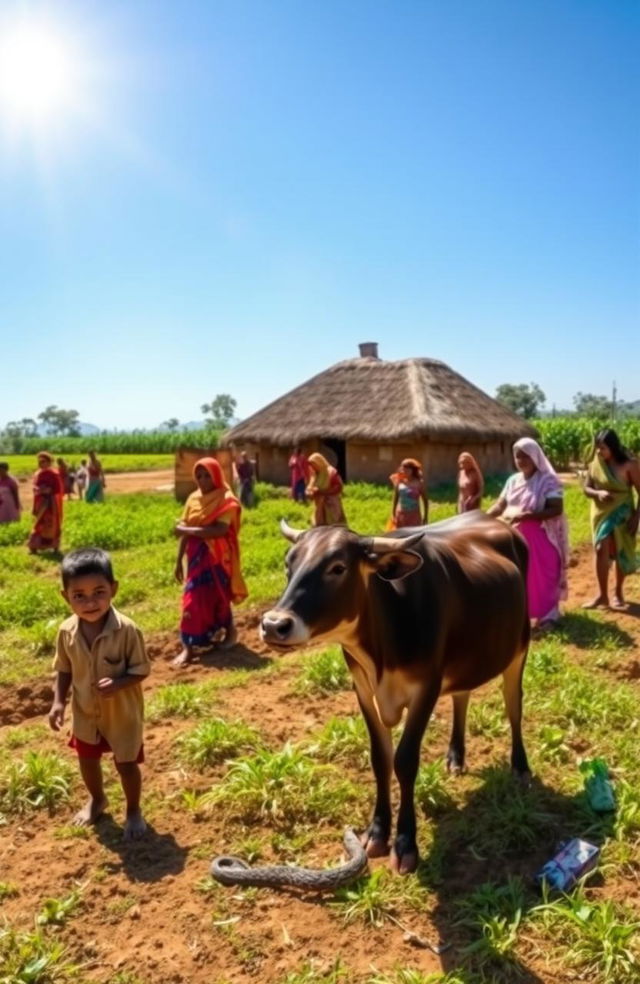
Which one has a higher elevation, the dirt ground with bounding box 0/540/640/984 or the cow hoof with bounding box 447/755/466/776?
the cow hoof with bounding box 447/755/466/776

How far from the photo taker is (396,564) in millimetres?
3010

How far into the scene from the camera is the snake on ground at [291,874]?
121 inches

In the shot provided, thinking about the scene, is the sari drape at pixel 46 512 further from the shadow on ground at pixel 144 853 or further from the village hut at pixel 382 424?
the village hut at pixel 382 424

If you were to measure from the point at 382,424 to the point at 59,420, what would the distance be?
93.0 metres

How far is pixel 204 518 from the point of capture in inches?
247

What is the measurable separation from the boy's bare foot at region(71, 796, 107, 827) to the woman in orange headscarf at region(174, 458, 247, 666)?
8.60 ft

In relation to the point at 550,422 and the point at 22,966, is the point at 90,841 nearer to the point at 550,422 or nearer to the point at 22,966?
the point at 22,966

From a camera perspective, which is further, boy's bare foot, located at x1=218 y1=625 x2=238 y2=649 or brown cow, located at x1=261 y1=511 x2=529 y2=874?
boy's bare foot, located at x1=218 y1=625 x2=238 y2=649

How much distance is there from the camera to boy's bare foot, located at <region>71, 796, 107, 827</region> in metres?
3.71

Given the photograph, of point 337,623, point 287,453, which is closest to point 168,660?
point 337,623

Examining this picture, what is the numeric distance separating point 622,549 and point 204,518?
421cm

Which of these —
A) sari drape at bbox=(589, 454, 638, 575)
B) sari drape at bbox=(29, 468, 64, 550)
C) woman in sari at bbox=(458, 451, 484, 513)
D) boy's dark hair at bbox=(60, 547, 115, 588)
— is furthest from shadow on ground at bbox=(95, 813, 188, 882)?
sari drape at bbox=(29, 468, 64, 550)

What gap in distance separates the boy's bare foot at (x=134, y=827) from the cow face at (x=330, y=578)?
1466mm

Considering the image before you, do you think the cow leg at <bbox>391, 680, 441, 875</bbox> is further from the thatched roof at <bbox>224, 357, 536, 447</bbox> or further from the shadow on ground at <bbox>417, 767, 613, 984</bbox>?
the thatched roof at <bbox>224, 357, 536, 447</bbox>
